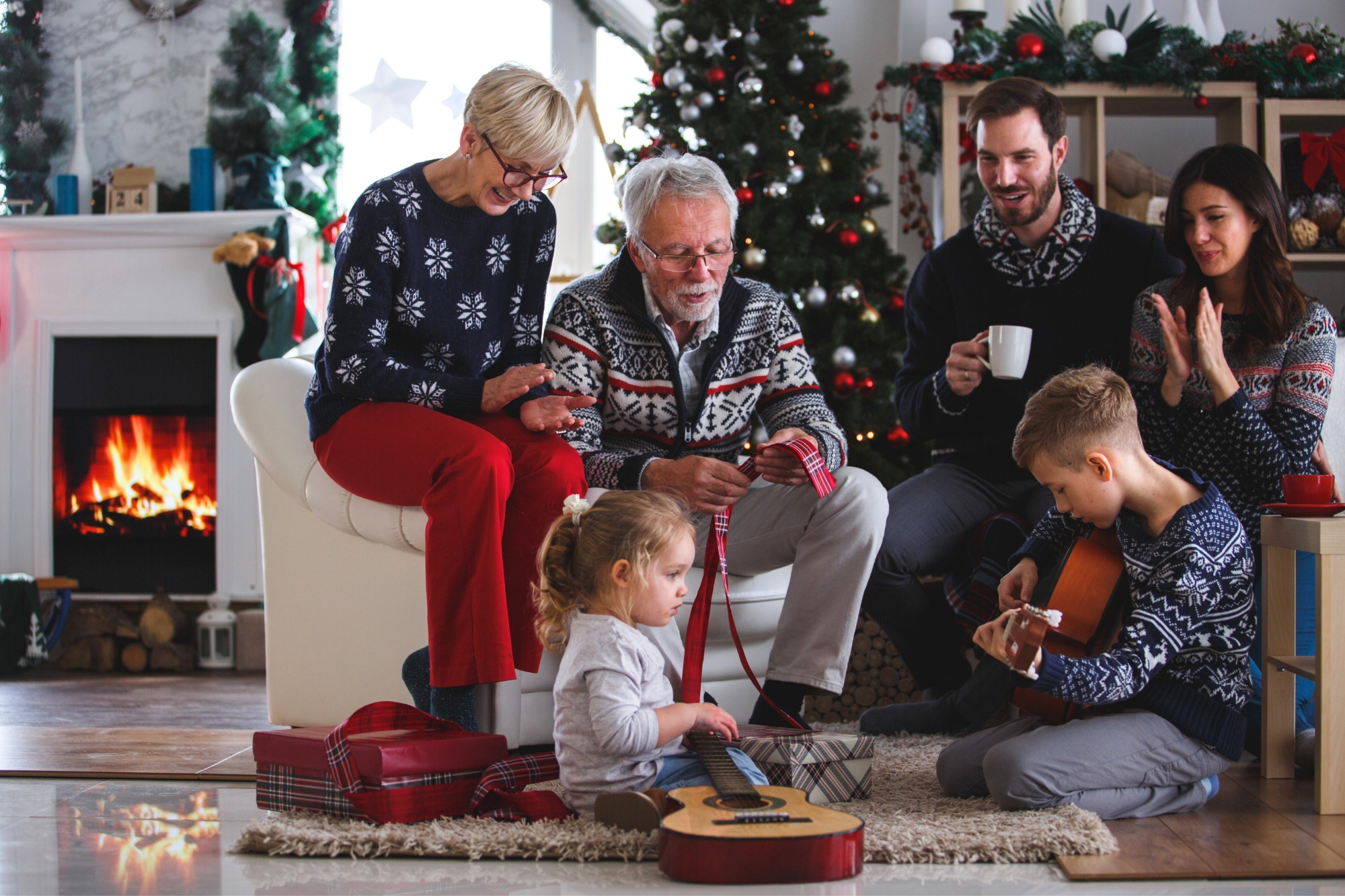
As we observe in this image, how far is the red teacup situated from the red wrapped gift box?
52.6 inches

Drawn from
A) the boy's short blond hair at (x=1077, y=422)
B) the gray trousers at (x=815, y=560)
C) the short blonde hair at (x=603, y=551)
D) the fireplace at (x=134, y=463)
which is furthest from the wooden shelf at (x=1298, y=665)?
the fireplace at (x=134, y=463)

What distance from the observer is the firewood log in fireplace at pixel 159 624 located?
403 centimetres

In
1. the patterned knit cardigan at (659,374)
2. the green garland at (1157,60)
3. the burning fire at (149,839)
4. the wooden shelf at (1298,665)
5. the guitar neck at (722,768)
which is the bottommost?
the burning fire at (149,839)

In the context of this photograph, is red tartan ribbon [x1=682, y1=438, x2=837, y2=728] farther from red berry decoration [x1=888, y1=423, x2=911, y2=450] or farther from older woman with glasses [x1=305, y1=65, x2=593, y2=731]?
red berry decoration [x1=888, y1=423, x2=911, y2=450]

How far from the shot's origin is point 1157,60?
3488 millimetres

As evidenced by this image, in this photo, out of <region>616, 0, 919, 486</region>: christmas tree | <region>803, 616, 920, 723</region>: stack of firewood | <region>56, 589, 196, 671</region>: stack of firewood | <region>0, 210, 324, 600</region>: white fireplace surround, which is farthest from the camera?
<region>0, 210, 324, 600</region>: white fireplace surround

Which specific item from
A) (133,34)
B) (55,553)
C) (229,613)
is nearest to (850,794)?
(229,613)

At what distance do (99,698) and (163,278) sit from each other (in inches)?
65.0

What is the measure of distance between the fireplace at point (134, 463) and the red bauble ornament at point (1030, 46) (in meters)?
2.98

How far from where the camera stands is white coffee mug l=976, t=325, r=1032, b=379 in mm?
2072

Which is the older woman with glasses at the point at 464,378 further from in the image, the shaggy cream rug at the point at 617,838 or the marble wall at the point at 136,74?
the marble wall at the point at 136,74

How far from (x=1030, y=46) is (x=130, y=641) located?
143 inches

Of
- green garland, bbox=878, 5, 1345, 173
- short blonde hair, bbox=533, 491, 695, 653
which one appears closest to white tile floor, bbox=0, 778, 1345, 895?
short blonde hair, bbox=533, 491, 695, 653

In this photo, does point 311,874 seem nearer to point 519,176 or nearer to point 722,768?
point 722,768
